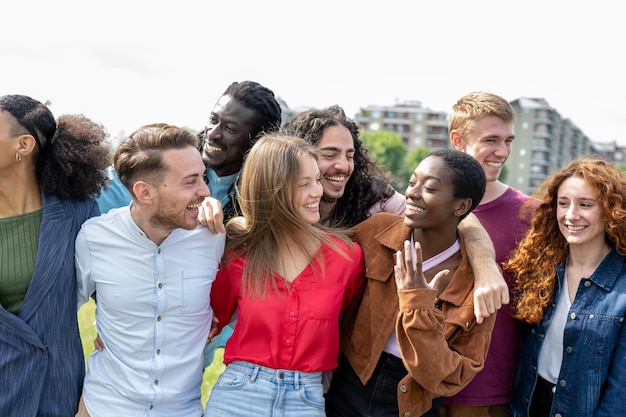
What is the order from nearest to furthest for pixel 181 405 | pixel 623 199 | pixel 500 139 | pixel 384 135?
pixel 181 405
pixel 623 199
pixel 500 139
pixel 384 135

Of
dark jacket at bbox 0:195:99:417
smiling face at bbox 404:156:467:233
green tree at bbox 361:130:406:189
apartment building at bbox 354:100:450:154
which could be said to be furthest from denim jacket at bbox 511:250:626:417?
apartment building at bbox 354:100:450:154

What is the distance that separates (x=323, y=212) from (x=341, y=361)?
39.6 inches

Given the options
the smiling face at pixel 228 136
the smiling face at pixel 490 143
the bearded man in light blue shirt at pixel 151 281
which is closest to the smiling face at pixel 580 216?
the smiling face at pixel 490 143

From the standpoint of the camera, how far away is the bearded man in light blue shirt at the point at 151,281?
11.1ft

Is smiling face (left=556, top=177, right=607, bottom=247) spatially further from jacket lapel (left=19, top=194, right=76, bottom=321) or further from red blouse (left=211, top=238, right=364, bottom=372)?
jacket lapel (left=19, top=194, right=76, bottom=321)

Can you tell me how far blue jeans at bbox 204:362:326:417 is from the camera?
3.27m

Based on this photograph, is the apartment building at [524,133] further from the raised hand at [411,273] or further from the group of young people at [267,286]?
the raised hand at [411,273]

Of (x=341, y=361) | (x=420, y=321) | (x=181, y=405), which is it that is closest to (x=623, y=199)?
(x=420, y=321)

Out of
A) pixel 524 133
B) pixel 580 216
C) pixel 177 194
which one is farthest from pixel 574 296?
pixel 524 133

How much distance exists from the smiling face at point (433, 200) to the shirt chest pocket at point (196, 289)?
3.72 feet

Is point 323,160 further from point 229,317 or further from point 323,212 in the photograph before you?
point 229,317

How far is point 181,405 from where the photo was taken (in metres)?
3.45

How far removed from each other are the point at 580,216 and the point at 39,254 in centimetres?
298

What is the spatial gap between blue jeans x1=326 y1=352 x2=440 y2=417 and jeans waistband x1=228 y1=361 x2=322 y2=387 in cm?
27
